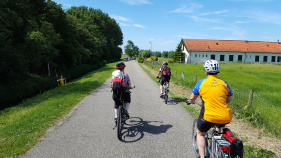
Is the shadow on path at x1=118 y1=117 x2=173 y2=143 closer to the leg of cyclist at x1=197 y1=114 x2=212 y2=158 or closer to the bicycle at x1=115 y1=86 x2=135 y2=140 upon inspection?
the bicycle at x1=115 y1=86 x2=135 y2=140

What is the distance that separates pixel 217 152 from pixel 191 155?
1271mm

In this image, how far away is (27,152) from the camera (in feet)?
12.8

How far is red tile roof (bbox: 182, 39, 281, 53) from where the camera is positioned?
50741 mm

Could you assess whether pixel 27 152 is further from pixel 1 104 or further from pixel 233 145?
pixel 1 104

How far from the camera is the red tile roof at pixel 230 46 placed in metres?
50.7

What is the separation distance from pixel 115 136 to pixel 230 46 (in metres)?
55.6

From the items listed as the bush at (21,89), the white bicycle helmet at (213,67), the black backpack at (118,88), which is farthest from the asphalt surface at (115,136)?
the bush at (21,89)

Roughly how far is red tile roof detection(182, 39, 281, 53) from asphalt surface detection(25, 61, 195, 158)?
45795 mm

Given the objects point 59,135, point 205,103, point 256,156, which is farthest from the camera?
point 59,135

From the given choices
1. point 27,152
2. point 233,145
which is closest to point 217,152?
point 233,145

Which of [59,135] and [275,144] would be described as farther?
[59,135]

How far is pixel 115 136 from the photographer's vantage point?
4785 mm

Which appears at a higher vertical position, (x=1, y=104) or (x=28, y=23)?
(x=28, y=23)

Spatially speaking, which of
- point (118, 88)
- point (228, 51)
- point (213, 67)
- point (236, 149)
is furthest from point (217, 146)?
point (228, 51)
